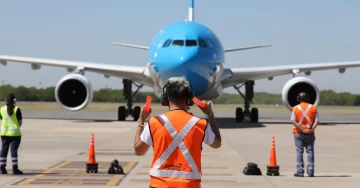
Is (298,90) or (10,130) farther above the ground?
(298,90)

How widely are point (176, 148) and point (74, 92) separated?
71.3 feet

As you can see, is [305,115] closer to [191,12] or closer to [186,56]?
[186,56]

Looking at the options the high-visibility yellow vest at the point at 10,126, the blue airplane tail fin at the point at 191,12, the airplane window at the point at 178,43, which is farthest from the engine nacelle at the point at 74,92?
the high-visibility yellow vest at the point at 10,126

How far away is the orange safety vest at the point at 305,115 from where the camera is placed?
11234 mm

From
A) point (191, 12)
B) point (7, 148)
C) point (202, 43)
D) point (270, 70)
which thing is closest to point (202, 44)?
point (202, 43)

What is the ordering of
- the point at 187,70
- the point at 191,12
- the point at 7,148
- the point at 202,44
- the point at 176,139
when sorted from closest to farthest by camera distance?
1. the point at 176,139
2. the point at 7,148
3. the point at 187,70
4. the point at 202,44
5. the point at 191,12

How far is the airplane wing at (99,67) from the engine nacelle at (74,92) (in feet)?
4.49

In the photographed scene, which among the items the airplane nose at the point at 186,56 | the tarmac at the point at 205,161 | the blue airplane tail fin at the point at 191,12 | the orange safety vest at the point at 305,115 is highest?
the blue airplane tail fin at the point at 191,12

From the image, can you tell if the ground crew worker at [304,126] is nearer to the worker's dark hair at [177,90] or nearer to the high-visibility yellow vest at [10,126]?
the high-visibility yellow vest at [10,126]

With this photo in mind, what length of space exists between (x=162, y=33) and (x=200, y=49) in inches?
85.0

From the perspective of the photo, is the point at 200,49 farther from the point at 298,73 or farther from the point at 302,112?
the point at 302,112

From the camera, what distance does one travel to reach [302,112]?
11320mm

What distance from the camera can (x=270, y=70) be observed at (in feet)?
88.8

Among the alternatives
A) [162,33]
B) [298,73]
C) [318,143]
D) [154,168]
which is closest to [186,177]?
[154,168]
